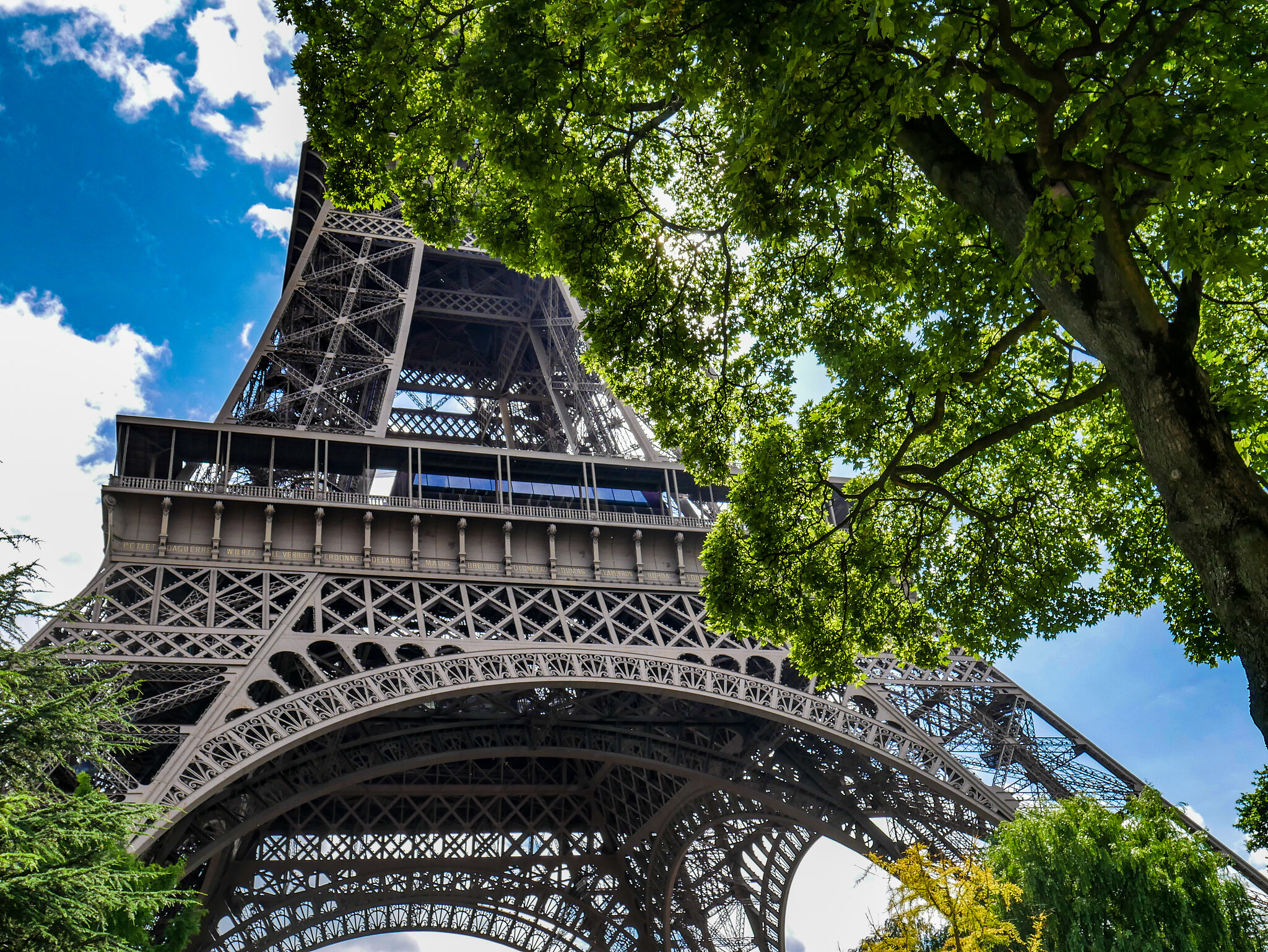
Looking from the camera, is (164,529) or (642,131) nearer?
(642,131)

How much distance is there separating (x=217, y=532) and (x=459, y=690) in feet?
19.6

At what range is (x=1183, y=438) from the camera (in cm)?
571

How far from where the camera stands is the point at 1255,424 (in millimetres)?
9477

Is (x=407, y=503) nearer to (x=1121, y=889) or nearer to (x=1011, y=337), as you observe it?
(x=1121, y=889)

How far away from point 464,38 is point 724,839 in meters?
25.2

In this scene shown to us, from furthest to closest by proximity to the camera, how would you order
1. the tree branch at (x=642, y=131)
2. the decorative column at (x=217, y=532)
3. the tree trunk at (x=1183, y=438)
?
the decorative column at (x=217, y=532)
the tree branch at (x=642, y=131)
the tree trunk at (x=1183, y=438)

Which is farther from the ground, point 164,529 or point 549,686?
point 164,529

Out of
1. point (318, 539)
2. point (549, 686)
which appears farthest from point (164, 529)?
point (549, 686)

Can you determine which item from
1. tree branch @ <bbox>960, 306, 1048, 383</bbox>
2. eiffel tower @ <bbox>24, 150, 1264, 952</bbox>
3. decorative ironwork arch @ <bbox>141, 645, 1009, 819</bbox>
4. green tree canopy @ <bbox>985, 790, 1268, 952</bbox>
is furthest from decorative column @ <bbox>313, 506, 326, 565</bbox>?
tree branch @ <bbox>960, 306, 1048, 383</bbox>

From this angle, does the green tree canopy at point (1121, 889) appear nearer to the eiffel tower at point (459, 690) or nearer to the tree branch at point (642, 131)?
the eiffel tower at point (459, 690)

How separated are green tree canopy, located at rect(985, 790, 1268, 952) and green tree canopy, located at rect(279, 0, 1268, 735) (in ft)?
15.6

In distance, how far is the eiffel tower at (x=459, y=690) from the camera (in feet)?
59.9

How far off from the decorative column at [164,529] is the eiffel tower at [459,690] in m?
0.05

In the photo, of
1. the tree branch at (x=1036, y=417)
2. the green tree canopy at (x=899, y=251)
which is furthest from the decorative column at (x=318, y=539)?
the tree branch at (x=1036, y=417)
